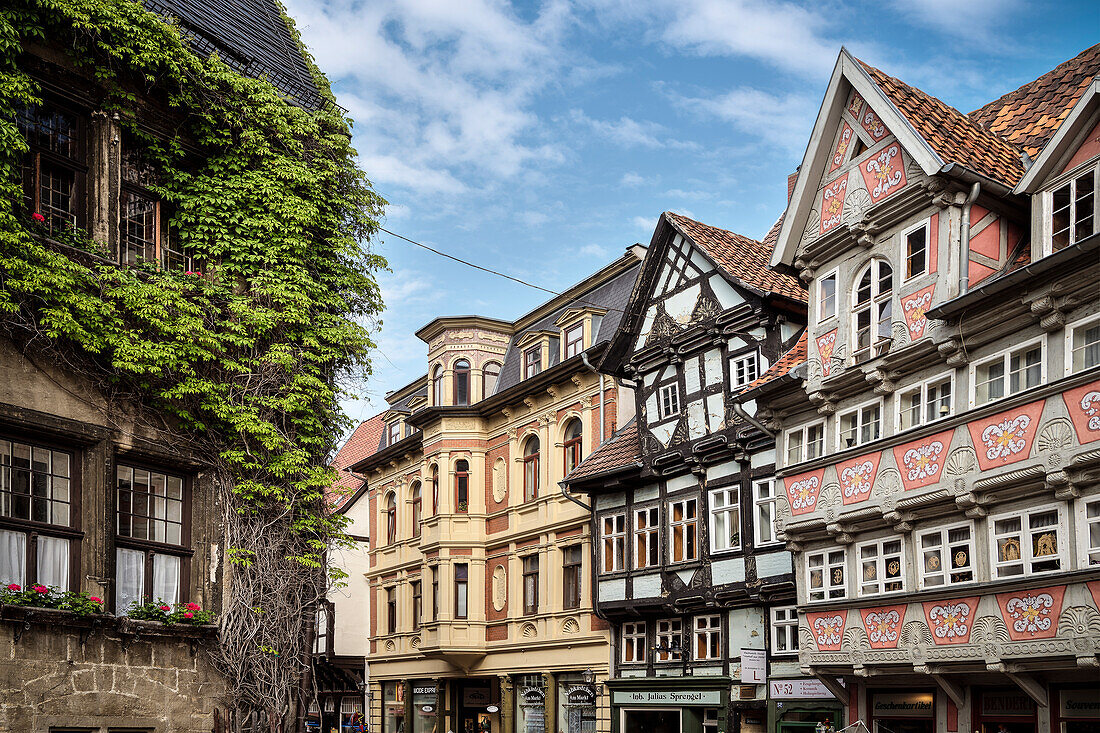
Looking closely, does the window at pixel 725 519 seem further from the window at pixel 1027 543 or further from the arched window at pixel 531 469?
the arched window at pixel 531 469

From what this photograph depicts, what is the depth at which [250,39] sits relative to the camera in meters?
18.6

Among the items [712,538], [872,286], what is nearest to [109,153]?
[872,286]

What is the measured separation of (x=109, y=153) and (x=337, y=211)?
356cm

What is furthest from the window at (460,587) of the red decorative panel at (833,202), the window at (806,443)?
the red decorative panel at (833,202)

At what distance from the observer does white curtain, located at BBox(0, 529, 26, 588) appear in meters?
13.2

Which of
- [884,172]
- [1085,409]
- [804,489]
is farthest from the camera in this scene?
[804,489]

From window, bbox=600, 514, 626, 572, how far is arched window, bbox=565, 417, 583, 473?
3.17 m

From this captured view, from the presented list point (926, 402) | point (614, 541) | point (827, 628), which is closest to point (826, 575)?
point (827, 628)

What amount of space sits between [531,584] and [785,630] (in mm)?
11822

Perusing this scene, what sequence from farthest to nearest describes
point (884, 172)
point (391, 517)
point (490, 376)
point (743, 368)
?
point (391, 517) → point (490, 376) → point (743, 368) → point (884, 172)

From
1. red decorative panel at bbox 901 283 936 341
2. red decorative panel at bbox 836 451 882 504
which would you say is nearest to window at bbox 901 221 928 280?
red decorative panel at bbox 901 283 936 341

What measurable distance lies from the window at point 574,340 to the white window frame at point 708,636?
946 cm

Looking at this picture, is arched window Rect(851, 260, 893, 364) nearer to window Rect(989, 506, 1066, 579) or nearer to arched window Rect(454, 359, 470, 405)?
window Rect(989, 506, 1066, 579)

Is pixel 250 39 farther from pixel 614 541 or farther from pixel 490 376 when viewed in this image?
pixel 490 376
